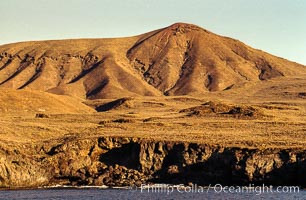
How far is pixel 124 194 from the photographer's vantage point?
212 feet

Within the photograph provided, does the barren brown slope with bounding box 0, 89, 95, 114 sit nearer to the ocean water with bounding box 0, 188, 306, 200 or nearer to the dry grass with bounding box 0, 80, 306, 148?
the dry grass with bounding box 0, 80, 306, 148

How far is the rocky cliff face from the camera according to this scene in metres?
68.6

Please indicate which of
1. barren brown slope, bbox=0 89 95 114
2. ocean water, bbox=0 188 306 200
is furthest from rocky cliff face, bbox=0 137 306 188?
barren brown slope, bbox=0 89 95 114

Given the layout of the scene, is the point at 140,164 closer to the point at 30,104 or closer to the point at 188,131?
the point at 188,131

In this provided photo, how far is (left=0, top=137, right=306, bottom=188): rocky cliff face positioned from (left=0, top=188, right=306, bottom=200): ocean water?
3.90 metres

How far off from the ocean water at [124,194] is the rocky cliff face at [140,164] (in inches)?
154

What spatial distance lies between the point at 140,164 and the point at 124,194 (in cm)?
1052

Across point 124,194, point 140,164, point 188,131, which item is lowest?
point 124,194

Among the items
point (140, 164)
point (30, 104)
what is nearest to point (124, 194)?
point (140, 164)

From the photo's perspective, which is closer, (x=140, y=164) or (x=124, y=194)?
(x=124, y=194)

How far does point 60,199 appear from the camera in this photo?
62031 mm

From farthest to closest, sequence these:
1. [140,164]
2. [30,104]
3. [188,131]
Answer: [30,104] < [188,131] < [140,164]

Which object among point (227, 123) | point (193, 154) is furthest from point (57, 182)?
point (227, 123)

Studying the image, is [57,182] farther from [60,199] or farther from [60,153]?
[60,199]
